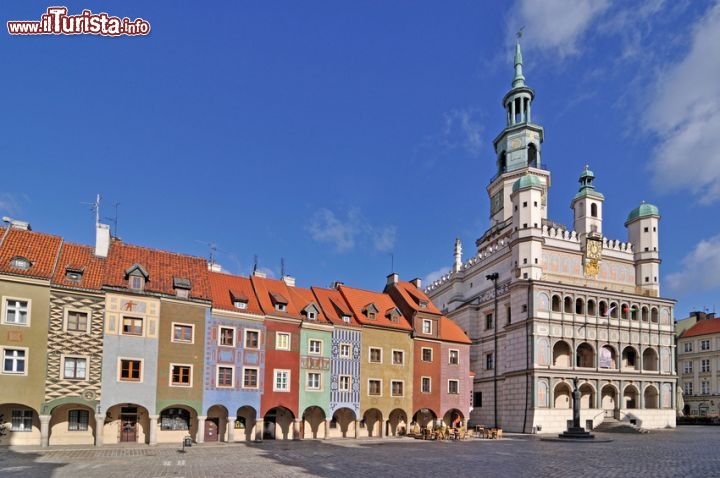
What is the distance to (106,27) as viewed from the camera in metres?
29.4

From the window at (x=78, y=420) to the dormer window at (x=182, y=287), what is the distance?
892cm

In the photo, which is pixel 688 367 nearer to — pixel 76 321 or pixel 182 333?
pixel 182 333

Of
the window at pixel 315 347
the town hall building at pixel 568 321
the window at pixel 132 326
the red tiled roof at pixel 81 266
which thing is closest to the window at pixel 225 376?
the window at pixel 132 326

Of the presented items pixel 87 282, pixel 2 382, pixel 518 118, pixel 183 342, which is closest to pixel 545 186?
pixel 518 118

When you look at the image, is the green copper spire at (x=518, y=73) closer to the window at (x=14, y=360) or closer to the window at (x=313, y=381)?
the window at (x=313, y=381)

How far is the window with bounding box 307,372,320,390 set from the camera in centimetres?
4228

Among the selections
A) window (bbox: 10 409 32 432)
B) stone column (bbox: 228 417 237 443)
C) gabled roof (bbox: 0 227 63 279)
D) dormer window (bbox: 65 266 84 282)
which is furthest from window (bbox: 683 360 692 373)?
window (bbox: 10 409 32 432)

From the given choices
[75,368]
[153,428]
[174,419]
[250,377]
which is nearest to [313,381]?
[250,377]

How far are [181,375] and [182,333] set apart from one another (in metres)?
2.67

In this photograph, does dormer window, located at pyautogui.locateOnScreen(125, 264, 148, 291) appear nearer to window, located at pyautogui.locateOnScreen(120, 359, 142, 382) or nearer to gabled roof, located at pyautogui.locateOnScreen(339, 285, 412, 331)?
window, located at pyautogui.locateOnScreen(120, 359, 142, 382)

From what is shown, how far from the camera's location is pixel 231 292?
136 feet

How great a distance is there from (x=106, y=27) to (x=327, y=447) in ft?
87.1

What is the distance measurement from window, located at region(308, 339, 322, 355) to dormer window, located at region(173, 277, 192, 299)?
9751 mm

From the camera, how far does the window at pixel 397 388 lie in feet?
151
